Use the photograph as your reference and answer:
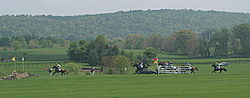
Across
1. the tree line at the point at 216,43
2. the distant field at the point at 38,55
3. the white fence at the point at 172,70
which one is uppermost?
the tree line at the point at 216,43

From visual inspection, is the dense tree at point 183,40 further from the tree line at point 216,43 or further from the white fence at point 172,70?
the white fence at point 172,70

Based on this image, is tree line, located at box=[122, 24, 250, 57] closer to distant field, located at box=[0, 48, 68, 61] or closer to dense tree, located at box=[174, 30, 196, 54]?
dense tree, located at box=[174, 30, 196, 54]

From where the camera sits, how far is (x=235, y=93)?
25.8m

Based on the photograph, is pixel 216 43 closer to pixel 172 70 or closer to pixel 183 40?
pixel 183 40

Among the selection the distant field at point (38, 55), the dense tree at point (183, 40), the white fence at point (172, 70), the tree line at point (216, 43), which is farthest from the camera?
the dense tree at point (183, 40)

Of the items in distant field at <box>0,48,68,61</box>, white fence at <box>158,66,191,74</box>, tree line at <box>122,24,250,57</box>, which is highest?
tree line at <box>122,24,250,57</box>

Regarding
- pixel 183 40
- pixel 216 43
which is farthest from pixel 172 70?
pixel 183 40

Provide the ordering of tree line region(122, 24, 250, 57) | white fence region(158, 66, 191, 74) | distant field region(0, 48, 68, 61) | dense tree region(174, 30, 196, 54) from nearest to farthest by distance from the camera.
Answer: white fence region(158, 66, 191, 74) → tree line region(122, 24, 250, 57) → distant field region(0, 48, 68, 61) → dense tree region(174, 30, 196, 54)

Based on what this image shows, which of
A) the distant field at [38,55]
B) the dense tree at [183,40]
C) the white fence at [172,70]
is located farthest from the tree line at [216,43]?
the white fence at [172,70]

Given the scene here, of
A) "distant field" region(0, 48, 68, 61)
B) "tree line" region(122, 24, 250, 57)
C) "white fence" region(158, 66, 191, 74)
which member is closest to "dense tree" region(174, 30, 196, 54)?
"tree line" region(122, 24, 250, 57)

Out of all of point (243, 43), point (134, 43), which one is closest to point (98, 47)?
point (243, 43)

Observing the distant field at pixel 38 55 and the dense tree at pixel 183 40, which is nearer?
the distant field at pixel 38 55

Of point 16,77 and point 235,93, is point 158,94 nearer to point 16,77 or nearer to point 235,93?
point 235,93

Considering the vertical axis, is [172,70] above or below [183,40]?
below
